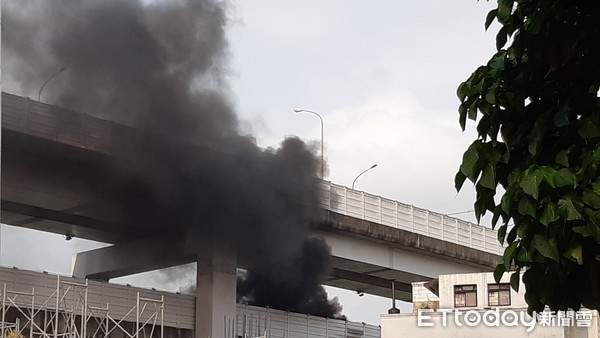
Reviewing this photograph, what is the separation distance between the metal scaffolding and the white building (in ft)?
29.7

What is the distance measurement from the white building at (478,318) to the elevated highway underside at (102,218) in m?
7.31

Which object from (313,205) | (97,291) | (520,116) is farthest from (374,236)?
(520,116)

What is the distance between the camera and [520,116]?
6406 mm

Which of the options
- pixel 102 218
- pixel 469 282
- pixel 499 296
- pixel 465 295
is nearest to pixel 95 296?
pixel 102 218

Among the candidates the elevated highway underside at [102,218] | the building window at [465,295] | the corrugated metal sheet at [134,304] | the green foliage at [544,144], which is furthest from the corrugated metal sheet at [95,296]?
the green foliage at [544,144]

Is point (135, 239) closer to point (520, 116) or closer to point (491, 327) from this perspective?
point (491, 327)

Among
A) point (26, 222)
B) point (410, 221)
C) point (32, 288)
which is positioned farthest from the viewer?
point (410, 221)

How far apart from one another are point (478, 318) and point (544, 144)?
34.3 meters

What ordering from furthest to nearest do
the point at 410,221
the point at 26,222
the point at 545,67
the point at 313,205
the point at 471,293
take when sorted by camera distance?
1. the point at 410,221
2. the point at 313,205
3. the point at 26,222
4. the point at 471,293
5. the point at 545,67

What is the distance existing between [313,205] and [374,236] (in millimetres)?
3123

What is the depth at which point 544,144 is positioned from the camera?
630 cm

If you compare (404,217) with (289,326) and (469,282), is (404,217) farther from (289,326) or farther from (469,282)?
(469,282)

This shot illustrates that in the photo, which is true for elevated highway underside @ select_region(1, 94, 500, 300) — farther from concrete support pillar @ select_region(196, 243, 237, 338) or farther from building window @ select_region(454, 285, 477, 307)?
building window @ select_region(454, 285, 477, 307)

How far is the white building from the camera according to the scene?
126 ft
